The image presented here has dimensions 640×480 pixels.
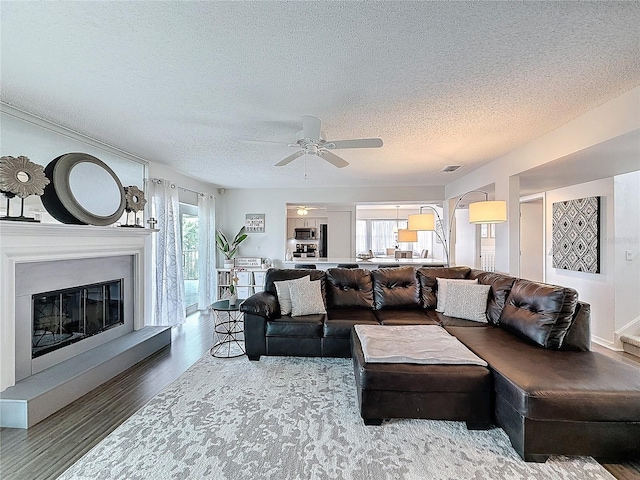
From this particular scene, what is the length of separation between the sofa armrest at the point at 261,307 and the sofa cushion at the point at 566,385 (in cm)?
211

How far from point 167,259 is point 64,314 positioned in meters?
1.70

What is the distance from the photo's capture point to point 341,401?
2.62 m

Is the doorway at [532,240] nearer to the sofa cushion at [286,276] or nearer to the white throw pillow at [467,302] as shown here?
the white throw pillow at [467,302]

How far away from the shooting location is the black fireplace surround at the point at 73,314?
2.81 metres

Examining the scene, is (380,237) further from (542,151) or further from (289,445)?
(289,445)

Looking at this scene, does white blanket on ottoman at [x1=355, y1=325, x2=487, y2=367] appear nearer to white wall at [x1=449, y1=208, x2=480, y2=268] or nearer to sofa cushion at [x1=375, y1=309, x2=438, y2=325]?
sofa cushion at [x1=375, y1=309, x2=438, y2=325]

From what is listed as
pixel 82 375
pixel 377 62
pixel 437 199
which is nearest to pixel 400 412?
pixel 377 62

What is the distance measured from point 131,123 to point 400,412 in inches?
139

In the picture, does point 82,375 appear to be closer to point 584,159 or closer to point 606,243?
point 584,159

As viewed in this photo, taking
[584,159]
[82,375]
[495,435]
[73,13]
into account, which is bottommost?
[495,435]

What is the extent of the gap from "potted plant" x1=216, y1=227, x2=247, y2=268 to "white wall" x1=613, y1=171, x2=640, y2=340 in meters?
6.21

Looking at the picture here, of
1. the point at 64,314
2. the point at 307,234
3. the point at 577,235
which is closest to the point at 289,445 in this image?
the point at 64,314

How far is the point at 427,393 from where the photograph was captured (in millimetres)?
2223


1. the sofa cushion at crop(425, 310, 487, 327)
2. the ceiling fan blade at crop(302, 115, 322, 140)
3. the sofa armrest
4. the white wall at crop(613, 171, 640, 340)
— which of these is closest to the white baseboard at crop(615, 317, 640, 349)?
the white wall at crop(613, 171, 640, 340)
